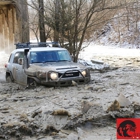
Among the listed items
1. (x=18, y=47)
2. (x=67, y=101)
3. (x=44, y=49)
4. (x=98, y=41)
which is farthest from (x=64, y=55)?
(x=98, y=41)

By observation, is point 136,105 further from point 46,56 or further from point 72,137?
point 46,56

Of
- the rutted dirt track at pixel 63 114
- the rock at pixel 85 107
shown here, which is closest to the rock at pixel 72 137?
the rutted dirt track at pixel 63 114

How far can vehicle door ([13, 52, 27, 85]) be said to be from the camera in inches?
381

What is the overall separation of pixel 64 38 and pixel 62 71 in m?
7.30

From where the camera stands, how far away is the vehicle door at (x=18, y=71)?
9689mm

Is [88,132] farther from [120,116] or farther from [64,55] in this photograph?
[64,55]

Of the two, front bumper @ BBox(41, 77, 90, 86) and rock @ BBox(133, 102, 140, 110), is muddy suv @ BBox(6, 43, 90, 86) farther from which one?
rock @ BBox(133, 102, 140, 110)

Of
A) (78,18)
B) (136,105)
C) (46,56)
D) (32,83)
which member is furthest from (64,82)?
(78,18)

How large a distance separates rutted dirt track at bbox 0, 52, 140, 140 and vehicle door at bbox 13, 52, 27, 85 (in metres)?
1.57

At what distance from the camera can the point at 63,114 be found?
227 inches

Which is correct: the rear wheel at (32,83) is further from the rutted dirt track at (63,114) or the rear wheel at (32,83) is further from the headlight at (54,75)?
the rutted dirt track at (63,114)

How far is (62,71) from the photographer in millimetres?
8633

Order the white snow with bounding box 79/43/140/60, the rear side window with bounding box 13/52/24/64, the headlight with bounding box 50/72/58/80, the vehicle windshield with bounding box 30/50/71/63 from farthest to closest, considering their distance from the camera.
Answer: the white snow with bounding box 79/43/140/60 < the rear side window with bounding box 13/52/24/64 < the vehicle windshield with bounding box 30/50/71/63 < the headlight with bounding box 50/72/58/80

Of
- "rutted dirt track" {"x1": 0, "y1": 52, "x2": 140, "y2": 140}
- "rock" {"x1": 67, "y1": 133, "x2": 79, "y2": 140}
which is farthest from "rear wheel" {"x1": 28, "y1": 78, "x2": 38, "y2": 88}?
"rock" {"x1": 67, "y1": 133, "x2": 79, "y2": 140}
